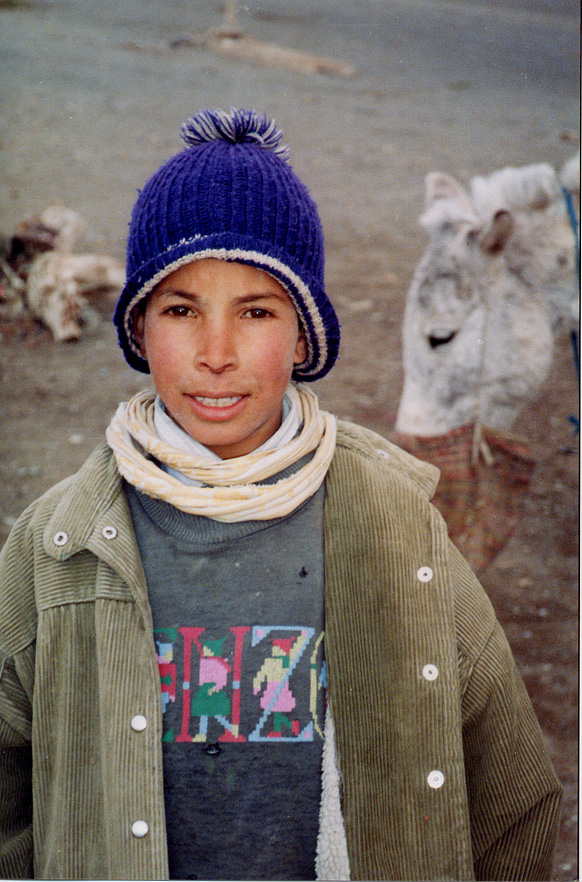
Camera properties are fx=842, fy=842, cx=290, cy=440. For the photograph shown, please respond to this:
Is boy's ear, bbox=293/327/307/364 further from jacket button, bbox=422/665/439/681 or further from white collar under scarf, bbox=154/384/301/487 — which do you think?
jacket button, bbox=422/665/439/681

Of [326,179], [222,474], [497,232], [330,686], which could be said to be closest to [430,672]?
[330,686]

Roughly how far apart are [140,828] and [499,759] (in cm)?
60

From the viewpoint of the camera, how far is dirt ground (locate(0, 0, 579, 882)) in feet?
10.5

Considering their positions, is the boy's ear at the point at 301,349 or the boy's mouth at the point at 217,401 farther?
the boy's ear at the point at 301,349

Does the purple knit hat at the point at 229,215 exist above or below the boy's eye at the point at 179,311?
above

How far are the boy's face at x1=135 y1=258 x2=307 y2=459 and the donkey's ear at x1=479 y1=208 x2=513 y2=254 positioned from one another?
1488 mm

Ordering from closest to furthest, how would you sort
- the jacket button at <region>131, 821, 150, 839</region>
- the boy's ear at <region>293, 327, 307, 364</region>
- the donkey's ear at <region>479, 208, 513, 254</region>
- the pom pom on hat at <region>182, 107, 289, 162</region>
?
the jacket button at <region>131, 821, 150, 839</region> < the pom pom on hat at <region>182, 107, 289, 162</region> < the boy's ear at <region>293, 327, 307, 364</region> < the donkey's ear at <region>479, 208, 513, 254</region>

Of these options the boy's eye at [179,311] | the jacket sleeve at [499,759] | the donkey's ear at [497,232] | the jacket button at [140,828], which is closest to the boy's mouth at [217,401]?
the boy's eye at [179,311]

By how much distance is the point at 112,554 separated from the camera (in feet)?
4.24

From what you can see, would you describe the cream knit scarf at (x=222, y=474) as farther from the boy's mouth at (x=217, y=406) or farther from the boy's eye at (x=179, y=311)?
the boy's eye at (x=179, y=311)

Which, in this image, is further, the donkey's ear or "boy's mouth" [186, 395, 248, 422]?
the donkey's ear

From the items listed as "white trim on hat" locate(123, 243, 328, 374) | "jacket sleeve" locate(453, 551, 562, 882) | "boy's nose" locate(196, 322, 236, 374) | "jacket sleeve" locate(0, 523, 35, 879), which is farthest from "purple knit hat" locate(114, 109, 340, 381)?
"jacket sleeve" locate(453, 551, 562, 882)

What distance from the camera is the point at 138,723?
1.26 meters

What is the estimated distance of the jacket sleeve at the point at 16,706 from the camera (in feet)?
4.38
